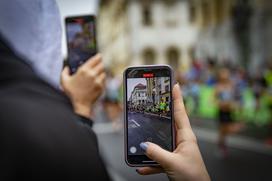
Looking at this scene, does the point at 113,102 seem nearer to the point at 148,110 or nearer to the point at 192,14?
the point at 148,110

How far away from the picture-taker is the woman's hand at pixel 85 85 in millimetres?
2539

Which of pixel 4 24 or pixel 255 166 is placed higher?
pixel 4 24

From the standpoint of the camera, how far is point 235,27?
31.2 meters

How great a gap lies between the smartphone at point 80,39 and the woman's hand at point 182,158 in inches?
49.3

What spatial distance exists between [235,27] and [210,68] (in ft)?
23.5

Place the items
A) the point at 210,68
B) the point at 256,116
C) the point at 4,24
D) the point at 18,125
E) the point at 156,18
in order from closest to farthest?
the point at 18,125 < the point at 4,24 < the point at 256,116 < the point at 210,68 < the point at 156,18

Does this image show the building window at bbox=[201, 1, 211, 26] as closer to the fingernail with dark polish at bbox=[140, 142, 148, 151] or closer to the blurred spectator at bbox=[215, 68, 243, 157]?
the blurred spectator at bbox=[215, 68, 243, 157]

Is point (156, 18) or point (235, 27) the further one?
point (156, 18)

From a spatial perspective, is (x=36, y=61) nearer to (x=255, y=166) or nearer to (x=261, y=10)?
(x=255, y=166)

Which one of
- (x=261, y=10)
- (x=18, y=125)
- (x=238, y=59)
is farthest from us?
Result: (x=238, y=59)

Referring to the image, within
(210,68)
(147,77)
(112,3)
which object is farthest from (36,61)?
(112,3)

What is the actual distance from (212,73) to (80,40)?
68.6ft

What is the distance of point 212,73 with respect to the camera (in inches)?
928

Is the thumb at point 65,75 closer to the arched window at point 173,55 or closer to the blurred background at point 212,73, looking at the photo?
the blurred background at point 212,73
